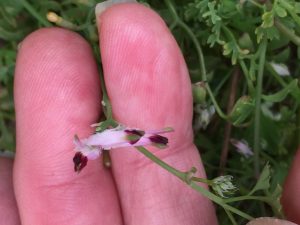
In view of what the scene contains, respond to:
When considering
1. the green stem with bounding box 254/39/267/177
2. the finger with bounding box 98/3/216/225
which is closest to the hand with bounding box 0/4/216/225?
the finger with bounding box 98/3/216/225

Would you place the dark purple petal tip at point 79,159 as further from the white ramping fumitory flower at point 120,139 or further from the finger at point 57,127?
the finger at point 57,127

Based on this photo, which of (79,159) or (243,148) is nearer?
(79,159)

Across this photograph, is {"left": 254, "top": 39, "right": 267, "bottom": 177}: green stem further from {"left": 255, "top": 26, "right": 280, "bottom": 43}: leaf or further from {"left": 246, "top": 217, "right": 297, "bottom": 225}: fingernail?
{"left": 246, "top": 217, "right": 297, "bottom": 225}: fingernail

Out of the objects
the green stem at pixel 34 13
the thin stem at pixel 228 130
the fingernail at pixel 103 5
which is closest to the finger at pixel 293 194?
the thin stem at pixel 228 130

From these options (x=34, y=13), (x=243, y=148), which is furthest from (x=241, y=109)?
(x=34, y=13)

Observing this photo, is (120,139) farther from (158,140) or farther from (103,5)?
(103,5)

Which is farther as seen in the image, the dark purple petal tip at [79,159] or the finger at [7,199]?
the finger at [7,199]
